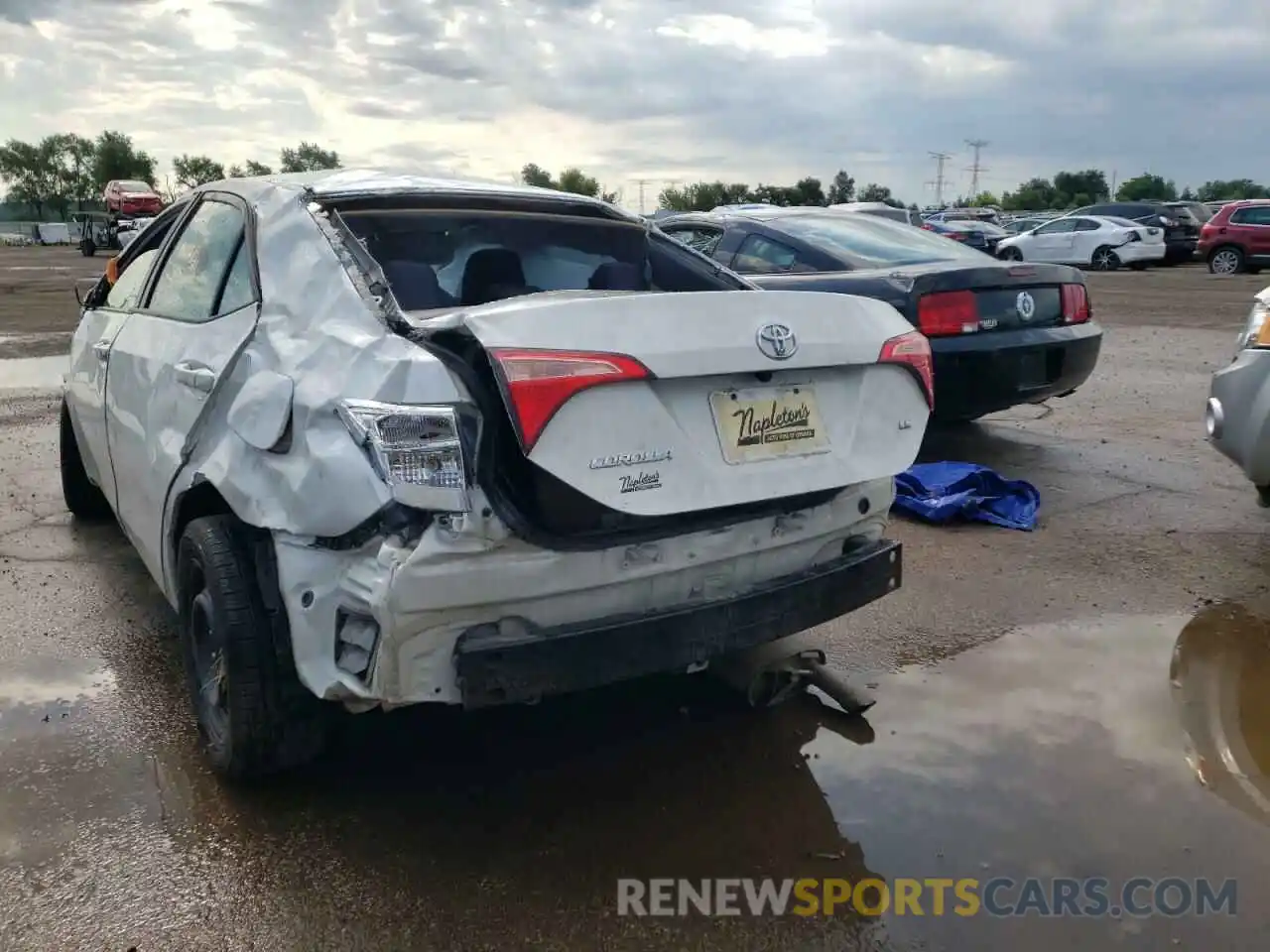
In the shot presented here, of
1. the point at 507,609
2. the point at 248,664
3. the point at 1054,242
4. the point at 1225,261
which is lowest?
the point at 248,664

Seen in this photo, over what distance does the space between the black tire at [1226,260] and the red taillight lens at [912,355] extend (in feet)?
74.5

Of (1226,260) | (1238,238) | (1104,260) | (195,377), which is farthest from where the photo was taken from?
(1104,260)

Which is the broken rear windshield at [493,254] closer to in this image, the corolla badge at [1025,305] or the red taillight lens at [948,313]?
the red taillight lens at [948,313]

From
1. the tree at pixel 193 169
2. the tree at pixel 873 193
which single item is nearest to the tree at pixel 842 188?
the tree at pixel 873 193

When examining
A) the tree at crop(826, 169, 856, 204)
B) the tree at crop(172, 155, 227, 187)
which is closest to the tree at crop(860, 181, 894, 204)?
the tree at crop(826, 169, 856, 204)

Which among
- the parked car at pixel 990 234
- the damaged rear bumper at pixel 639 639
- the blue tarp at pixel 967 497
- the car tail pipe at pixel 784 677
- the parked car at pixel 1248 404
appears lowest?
the car tail pipe at pixel 784 677

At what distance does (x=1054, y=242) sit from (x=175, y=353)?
26.0 metres

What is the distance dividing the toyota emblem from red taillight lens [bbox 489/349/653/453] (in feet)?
1.59

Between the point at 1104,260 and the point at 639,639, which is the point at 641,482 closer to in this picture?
the point at 639,639

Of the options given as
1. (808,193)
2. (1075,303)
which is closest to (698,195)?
(808,193)

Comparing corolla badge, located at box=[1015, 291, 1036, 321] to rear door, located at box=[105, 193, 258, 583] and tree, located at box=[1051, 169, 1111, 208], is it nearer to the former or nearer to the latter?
rear door, located at box=[105, 193, 258, 583]

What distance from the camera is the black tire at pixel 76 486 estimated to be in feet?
16.9

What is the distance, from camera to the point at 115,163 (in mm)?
79875

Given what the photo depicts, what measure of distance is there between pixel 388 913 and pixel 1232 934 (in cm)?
188
